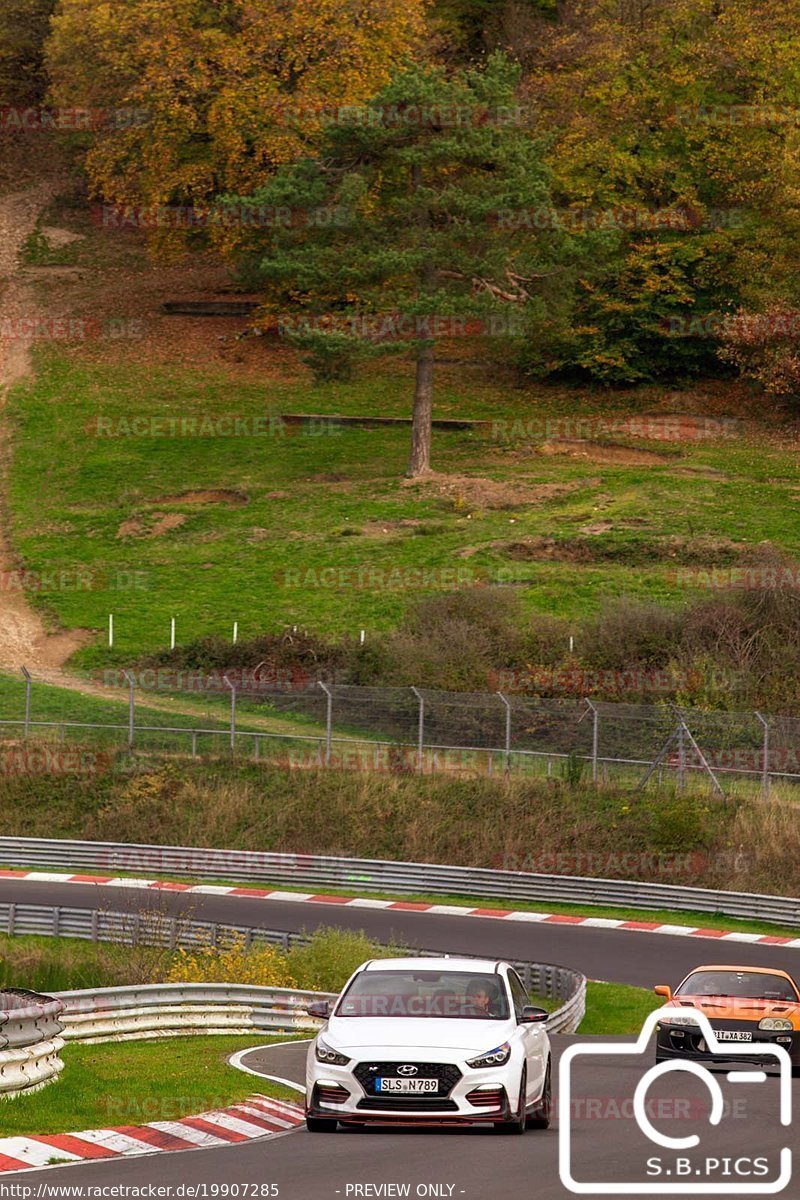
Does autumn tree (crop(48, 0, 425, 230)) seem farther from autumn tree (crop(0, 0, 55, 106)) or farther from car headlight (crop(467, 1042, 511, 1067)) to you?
car headlight (crop(467, 1042, 511, 1067))

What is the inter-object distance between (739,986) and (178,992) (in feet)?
20.6

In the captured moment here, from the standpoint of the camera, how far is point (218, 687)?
4903cm

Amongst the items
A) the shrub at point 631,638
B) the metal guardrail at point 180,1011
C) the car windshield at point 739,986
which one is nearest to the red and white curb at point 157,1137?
the metal guardrail at point 180,1011

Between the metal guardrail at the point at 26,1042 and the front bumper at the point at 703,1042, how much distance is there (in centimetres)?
699

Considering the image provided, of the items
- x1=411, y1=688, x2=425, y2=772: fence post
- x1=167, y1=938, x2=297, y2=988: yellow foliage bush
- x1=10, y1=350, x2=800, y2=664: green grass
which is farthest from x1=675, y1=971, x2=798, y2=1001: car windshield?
x1=10, y1=350, x2=800, y2=664: green grass

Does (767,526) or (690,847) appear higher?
(767,526)

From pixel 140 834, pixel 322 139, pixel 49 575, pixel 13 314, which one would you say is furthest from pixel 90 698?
pixel 13 314

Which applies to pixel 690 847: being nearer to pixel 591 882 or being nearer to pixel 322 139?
pixel 591 882

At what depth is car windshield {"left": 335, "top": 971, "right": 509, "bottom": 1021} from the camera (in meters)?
14.3

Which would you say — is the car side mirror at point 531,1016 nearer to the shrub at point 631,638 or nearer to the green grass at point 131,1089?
the green grass at point 131,1089

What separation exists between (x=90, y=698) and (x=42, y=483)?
21641 millimetres

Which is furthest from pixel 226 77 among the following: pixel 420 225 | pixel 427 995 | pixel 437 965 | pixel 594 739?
pixel 427 995

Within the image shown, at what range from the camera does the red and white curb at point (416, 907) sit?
33438 mm

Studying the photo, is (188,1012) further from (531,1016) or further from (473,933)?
(473,933)
